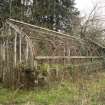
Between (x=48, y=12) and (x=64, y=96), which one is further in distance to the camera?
(x=48, y=12)

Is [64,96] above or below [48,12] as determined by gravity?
below

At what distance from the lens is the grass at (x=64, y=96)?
6106 millimetres

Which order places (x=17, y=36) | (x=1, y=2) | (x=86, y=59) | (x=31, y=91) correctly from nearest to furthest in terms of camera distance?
(x=31, y=91), (x=17, y=36), (x=86, y=59), (x=1, y=2)

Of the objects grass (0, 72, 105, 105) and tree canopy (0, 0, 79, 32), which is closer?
grass (0, 72, 105, 105)

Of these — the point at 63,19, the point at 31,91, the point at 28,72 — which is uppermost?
the point at 63,19

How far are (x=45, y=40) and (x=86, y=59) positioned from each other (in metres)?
4.50

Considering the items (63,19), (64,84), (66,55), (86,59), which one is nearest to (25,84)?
(64,84)

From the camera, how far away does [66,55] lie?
39.6ft

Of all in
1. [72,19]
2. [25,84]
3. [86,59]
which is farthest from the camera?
[72,19]

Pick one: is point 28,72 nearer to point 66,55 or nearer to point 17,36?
point 17,36

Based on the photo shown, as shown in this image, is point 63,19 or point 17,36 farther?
point 63,19

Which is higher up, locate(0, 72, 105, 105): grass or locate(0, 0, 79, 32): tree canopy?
locate(0, 0, 79, 32): tree canopy

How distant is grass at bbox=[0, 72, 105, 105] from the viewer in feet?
20.0

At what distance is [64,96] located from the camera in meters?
7.24
